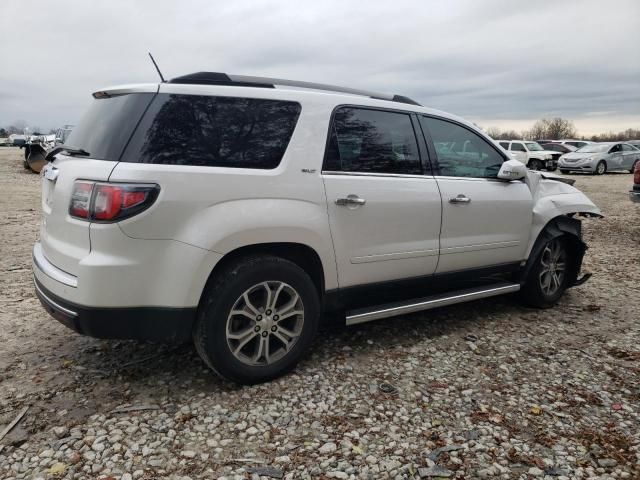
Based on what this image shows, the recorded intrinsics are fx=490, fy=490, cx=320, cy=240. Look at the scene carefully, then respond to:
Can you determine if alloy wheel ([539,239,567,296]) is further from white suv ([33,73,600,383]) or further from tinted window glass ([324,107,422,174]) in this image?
tinted window glass ([324,107,422,174])

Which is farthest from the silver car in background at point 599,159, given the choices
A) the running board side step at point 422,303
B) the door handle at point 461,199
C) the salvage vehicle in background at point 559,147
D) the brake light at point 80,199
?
the brake light at point 80,199

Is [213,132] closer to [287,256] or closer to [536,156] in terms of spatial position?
[287,256]

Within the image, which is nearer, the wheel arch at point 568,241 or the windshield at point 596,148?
the wheel arch at point 568,241

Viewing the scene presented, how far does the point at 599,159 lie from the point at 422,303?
22.9 m

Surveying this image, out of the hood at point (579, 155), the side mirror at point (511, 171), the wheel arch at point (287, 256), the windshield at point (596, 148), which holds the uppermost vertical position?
the windshield at point (596, 148)

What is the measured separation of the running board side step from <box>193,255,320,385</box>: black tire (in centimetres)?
34

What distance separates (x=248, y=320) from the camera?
9.82 ft

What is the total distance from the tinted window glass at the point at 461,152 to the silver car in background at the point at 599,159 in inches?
843

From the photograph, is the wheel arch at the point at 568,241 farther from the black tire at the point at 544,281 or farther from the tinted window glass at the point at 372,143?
the tinted window glass at the point at 372,143

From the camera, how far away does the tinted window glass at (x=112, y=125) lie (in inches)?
107

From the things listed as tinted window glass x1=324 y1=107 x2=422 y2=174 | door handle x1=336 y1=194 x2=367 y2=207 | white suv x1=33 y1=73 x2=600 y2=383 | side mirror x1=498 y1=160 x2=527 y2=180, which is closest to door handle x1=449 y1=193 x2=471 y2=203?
white suv x1=33 y1=73 x2=600 y2=383

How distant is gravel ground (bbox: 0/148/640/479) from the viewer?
241 centimetres

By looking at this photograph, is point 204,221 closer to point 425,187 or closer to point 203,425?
point 203,425

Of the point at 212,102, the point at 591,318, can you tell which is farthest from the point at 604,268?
the point at 212,102
